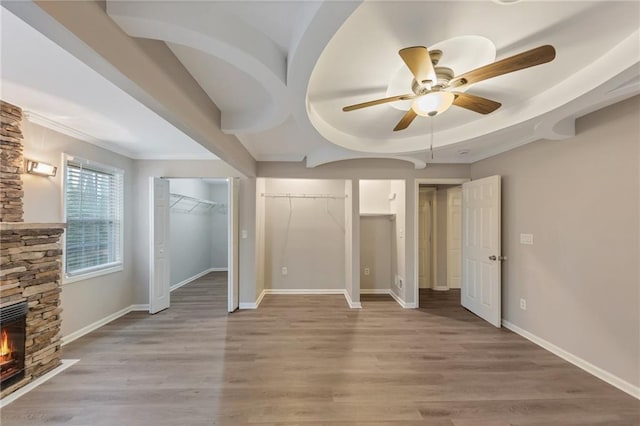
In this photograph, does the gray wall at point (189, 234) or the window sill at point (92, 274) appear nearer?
the window sill at point (92, 274)

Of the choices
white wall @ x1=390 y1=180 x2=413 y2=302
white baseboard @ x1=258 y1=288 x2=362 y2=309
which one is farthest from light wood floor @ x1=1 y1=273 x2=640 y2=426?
white baseboard @ x1=258 y1=288 x2=362 y2=309

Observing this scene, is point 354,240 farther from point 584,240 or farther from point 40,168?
point 40,168

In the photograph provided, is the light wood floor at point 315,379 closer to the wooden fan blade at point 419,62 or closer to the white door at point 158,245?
the white door at point 158,245

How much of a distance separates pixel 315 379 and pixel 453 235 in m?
4.56

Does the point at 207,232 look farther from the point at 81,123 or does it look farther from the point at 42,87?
the point at 42,87

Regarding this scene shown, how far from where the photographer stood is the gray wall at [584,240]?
7.68ft

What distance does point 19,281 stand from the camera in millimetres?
2352

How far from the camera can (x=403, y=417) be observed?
2.03 meters

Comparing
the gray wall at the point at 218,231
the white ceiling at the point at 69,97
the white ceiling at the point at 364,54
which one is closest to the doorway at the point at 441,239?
the white ceiling at the point at 364,54

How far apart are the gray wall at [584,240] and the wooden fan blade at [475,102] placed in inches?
49.3

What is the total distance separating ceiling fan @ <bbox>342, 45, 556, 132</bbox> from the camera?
1.51 metres

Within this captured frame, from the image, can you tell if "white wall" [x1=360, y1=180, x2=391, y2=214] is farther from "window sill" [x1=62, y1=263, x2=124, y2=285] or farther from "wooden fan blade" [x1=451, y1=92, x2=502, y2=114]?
"window sill" [x1=62, y1=263, x2=124, y2=285]

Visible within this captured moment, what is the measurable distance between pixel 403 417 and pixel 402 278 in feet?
9.15

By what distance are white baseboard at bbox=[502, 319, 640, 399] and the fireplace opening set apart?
4.98m
